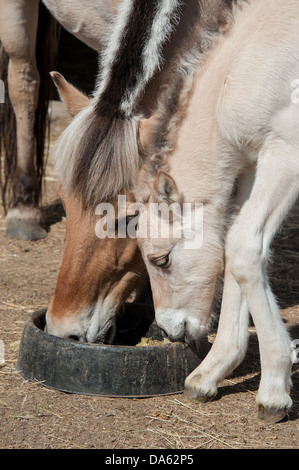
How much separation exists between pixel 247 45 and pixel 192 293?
1021 millimetres

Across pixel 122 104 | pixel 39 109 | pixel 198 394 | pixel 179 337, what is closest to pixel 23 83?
pixel 39 109

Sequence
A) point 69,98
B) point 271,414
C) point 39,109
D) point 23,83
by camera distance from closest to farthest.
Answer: point 271,414 < point 69,98 < point 23,83 < point 39,109

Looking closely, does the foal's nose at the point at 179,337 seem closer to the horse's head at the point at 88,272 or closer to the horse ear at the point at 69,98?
the horse's head at the point at 88,272

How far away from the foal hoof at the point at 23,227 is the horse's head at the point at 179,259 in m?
2.40

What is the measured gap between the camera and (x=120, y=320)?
11.9 feet

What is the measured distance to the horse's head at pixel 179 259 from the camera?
9.86 ft

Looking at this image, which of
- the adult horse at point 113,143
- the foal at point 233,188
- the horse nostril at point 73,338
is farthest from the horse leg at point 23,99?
the foal at point 233,188

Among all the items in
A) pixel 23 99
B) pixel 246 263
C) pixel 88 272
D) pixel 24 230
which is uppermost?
pixel 246 263

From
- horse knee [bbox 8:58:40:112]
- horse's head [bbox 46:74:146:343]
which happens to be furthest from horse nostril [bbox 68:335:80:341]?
horse knee [bbox 8:58:40:112]

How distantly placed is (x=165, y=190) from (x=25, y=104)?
8.99 ft

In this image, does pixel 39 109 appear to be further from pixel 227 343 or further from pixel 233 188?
pixel 227 343

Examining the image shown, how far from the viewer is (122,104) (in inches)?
119

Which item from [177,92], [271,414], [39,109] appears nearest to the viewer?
[271,414]
